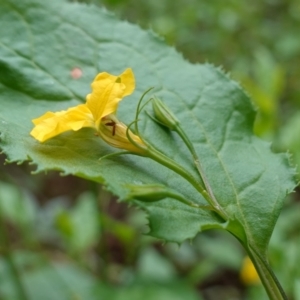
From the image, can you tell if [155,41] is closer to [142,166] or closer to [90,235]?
[142,166]

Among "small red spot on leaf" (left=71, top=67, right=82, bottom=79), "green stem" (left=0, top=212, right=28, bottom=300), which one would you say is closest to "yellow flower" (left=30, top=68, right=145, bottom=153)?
"small red spot on leaf" (left=71, top=67, right=82, bottom=79)

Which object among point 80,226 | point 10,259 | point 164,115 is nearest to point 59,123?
point 164,115

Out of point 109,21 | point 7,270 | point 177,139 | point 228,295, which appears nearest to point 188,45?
point 228,295

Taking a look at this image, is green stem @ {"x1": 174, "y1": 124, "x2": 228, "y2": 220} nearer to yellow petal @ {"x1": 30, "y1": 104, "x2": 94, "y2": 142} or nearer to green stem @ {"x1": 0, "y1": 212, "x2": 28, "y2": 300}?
yellow petal @ {"x1": 30, "y1": 104, "x2": 94, "y2": 142}

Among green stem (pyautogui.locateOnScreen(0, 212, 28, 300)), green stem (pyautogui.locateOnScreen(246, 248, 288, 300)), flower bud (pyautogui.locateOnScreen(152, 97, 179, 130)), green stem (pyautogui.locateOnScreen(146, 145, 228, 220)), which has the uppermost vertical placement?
flower bud (pyautogui.locateOnScreen(152, 97, 179, 130))

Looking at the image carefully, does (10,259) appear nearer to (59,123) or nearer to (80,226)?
(80,226)

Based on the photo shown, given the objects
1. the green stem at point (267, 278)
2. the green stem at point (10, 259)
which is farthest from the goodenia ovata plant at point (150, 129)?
the green stem at point (10, 259)
